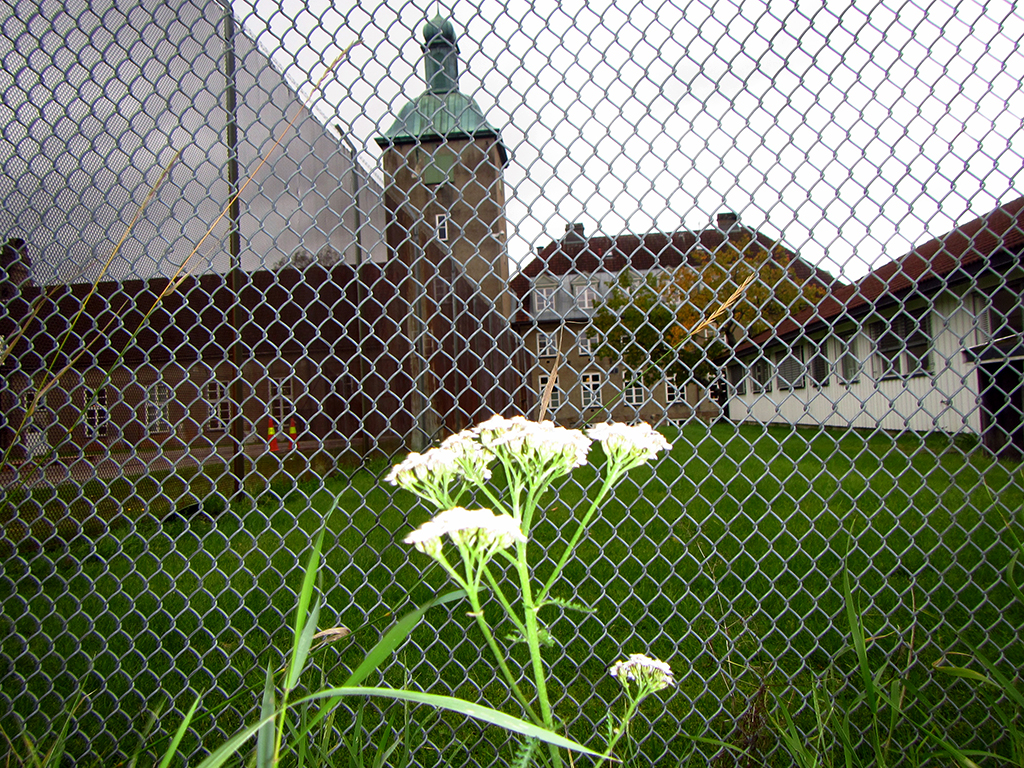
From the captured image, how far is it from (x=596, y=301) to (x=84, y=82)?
1737mm

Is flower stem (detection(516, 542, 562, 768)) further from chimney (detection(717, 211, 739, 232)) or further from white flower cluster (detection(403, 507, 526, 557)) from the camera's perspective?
chimney (detection(717, 211, 739, 232))

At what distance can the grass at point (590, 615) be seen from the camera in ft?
5.77

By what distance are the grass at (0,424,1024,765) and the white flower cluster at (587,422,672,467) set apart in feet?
1.26

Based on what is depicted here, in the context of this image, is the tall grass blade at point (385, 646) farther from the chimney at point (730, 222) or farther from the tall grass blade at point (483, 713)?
the chimney at point (730, 222)

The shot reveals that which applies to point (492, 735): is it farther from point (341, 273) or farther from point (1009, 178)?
point (341, 273)

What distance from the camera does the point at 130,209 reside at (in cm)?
220

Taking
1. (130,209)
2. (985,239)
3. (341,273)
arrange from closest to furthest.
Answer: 1. (130,209)
2. (341,273)
3. (985,239)

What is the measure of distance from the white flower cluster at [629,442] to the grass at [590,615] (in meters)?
0.38

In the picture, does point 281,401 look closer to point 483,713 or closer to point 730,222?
point 730,222

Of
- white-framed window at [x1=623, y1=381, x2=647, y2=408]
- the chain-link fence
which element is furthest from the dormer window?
white-framed window at [x1=623, y1=381, x2=647, y2=408]

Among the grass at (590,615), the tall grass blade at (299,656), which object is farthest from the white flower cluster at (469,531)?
the grass at (590,615)

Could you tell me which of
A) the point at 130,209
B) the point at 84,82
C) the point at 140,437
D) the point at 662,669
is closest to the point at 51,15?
the point at 84,82

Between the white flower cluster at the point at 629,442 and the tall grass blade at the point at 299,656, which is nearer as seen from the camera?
the tall grass blade at the point at 299,656

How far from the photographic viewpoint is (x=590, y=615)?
260 centimetres
